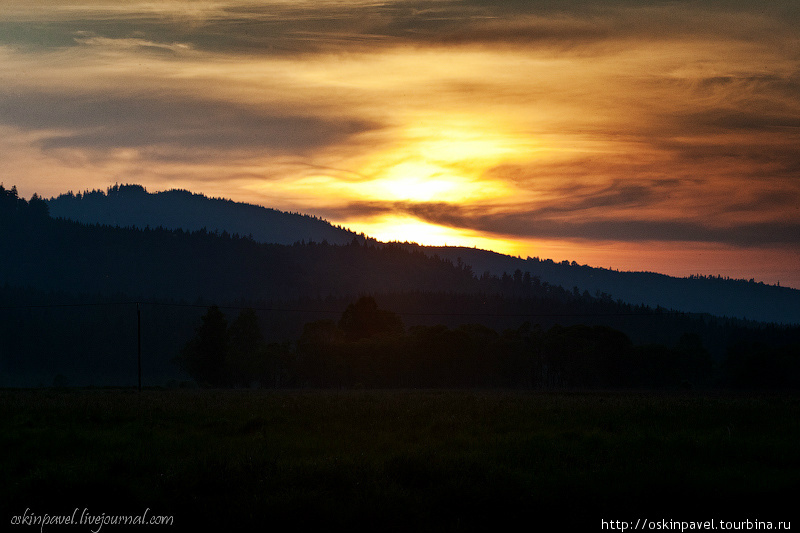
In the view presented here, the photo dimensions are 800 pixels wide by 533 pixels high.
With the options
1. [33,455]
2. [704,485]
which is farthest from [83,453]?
[704,485]

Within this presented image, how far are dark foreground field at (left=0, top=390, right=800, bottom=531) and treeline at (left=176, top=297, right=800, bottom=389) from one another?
266 ft

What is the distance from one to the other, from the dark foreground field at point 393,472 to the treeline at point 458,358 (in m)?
81.0

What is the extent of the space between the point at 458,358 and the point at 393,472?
9747cm

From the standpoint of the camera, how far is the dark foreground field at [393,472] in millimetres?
13062

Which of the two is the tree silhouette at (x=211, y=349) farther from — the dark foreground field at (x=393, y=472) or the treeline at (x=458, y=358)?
the dark foreground field at (x=393, y=472)

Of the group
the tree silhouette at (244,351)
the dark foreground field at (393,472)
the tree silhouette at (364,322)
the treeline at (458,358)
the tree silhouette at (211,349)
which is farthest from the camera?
the tree silhouette at (364,322)

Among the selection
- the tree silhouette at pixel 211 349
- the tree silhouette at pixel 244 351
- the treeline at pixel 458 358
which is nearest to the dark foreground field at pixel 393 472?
the tree silhouette at pixel 211 349

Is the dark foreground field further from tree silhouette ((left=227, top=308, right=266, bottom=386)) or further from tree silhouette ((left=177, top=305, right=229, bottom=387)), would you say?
tree silhouette ((left=227, top=308, right=266, bottom=386))

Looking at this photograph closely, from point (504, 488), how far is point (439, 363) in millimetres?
96728

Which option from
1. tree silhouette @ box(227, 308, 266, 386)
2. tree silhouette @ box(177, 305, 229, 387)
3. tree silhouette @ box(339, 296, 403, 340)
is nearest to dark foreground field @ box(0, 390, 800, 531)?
tree silhouette @ box(177, 305, 229, 387)

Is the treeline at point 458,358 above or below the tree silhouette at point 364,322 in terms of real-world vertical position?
below

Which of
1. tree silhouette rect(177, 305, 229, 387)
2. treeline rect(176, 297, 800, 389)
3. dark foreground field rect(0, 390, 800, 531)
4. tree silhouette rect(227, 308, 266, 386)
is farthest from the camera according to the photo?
treeline rect(176, 297, 800, 389)

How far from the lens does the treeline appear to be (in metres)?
104

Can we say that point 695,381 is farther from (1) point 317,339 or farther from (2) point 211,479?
(2) point 211,479
